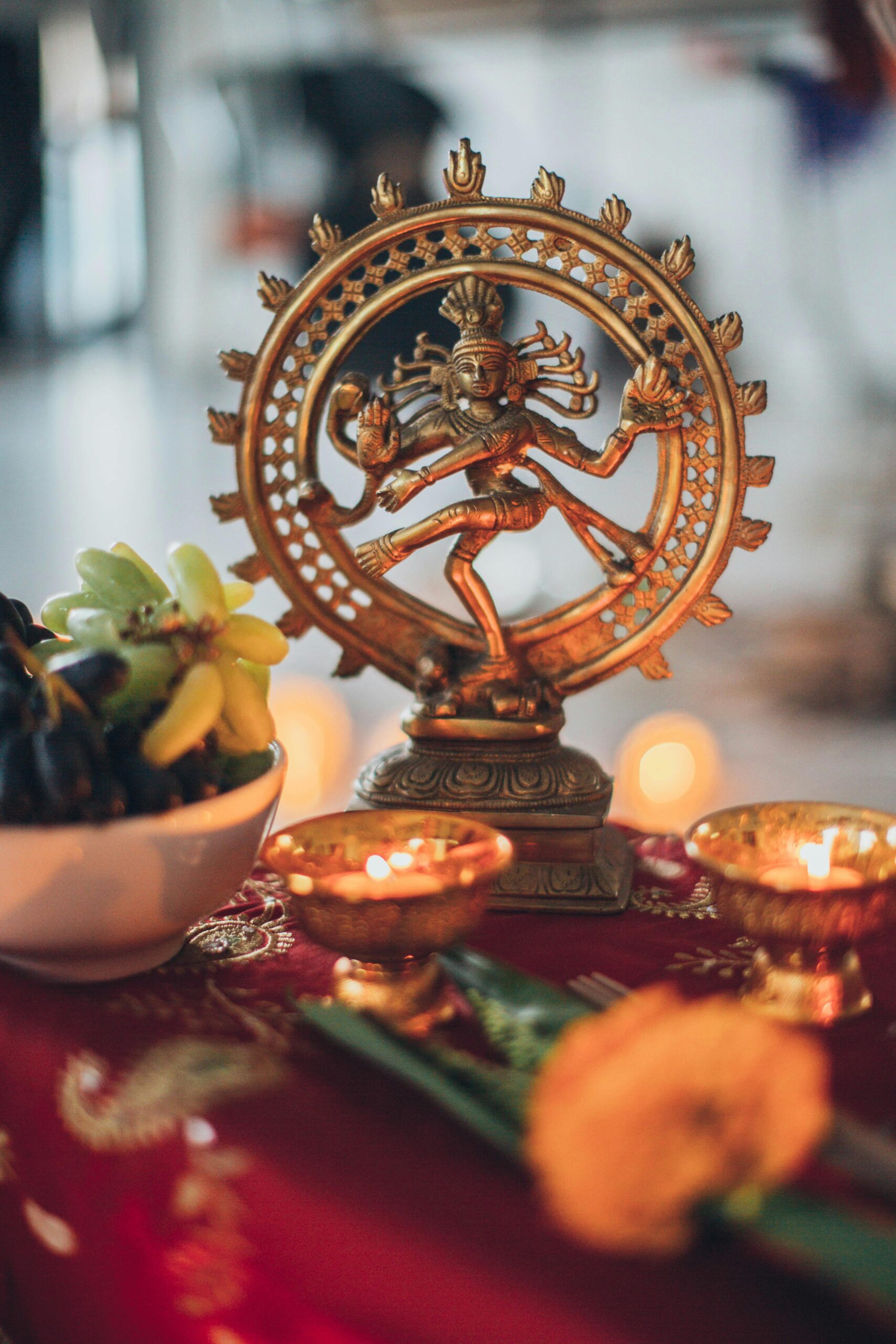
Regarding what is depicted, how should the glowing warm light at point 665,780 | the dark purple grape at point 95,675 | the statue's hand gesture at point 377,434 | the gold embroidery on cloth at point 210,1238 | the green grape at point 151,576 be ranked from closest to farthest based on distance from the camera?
the gold embroidery on cloth at point 210,1238, the dark purple grape at point 95,675, the green grape at point 151,576, the statue's hand gesture at point 377,434, the glowing warm light at point 665,780

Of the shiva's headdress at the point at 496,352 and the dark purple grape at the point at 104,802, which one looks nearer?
the dark purple grape at the point at 104,802

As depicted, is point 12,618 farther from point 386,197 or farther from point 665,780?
point 665,780

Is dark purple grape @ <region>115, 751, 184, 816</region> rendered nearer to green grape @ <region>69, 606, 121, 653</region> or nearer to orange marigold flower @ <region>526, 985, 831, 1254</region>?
green grape @ <region>69, 606, 121, 653</region>

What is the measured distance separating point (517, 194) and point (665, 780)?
2.43 meters

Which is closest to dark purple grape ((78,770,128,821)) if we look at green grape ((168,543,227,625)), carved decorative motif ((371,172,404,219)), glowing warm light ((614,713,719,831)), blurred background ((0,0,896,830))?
green grape ((168,543,227,625))

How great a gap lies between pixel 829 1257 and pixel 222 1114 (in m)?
0.26

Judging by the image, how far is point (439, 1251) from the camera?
16.4 inches

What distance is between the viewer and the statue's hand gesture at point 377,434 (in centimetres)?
77

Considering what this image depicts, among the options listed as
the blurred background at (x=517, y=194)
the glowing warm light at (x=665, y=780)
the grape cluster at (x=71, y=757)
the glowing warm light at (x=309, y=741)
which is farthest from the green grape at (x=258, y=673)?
the blurred background at (x=517, y=194)

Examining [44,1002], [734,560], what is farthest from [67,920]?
[734,560]

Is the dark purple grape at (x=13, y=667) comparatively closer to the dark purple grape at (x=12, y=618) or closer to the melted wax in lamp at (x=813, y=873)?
the dark purple grape at (x=12, y=618)

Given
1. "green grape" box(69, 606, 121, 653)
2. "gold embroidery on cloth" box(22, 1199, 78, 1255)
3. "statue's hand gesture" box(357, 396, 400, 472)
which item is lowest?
"gold embroidery on cloth" box(22, 1199, 78, 1255)

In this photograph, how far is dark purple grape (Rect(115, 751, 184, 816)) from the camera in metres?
0.57

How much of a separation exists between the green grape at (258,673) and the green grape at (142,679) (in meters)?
0.07
